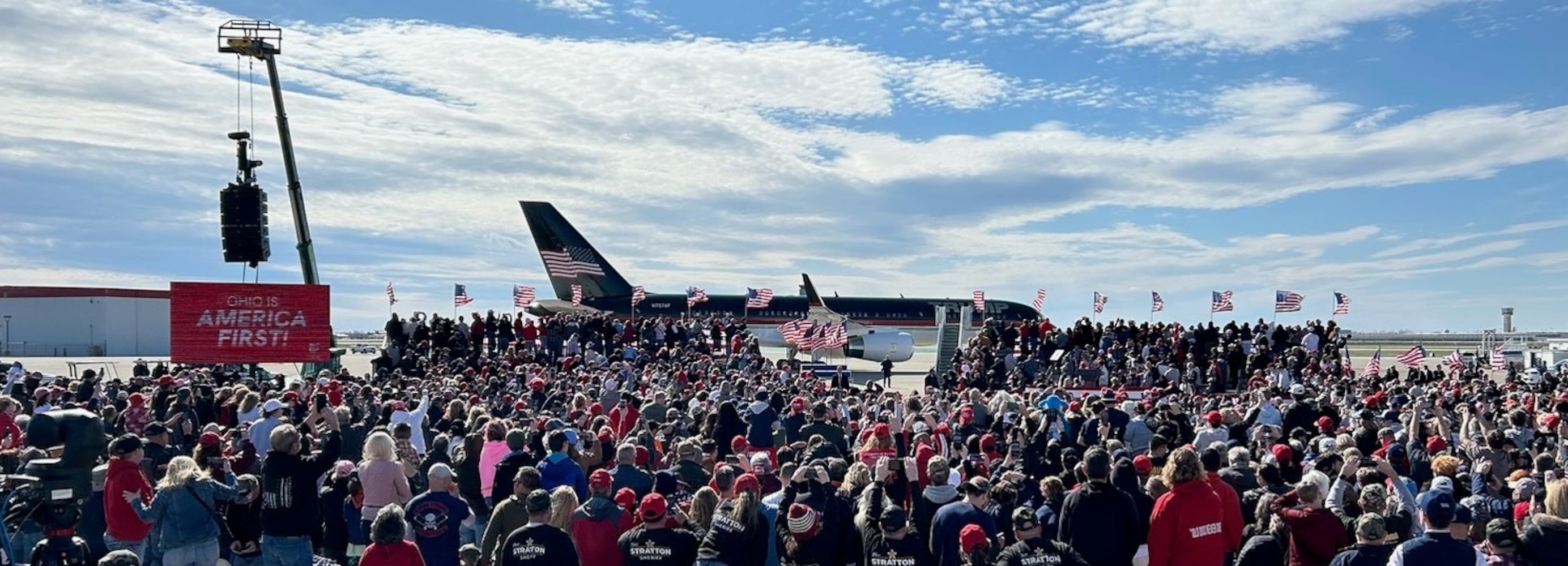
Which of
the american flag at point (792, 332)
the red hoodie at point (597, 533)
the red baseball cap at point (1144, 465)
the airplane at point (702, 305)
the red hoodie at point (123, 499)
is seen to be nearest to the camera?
the red hoodie at point (597, 533)

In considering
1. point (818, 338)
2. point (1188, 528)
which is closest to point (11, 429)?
point (1188, 528)

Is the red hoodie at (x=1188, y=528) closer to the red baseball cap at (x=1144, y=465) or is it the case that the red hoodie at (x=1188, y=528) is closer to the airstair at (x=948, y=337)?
the red baseball cap at (x=1144, y=465)

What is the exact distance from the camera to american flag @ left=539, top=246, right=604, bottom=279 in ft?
167

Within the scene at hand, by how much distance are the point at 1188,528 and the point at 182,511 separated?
6.18 metres

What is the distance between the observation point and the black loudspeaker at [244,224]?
2256cm

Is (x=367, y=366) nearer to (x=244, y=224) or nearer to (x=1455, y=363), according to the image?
(x=244, y=224)

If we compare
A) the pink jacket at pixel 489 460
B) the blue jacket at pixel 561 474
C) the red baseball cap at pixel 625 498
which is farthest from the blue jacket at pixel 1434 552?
the pink jacket at pixel 489 460

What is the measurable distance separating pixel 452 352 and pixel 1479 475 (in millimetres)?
26427

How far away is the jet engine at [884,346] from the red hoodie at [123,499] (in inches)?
1346

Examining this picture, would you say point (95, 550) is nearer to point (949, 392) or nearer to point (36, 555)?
point (36, 555)

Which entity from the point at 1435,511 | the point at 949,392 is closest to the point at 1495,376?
the point at 949,392

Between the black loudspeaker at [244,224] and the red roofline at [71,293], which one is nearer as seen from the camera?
the black loudspeaker at [244,224]

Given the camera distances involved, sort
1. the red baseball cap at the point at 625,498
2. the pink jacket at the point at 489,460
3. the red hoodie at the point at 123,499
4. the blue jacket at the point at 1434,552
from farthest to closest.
Answer: the pink jacket at the point at 489,460, the red hoodie at the point at 123,499, the red baseball cap at the point at 625,498, the blue jacket at the point at 1434,552

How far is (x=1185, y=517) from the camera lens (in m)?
6.89
